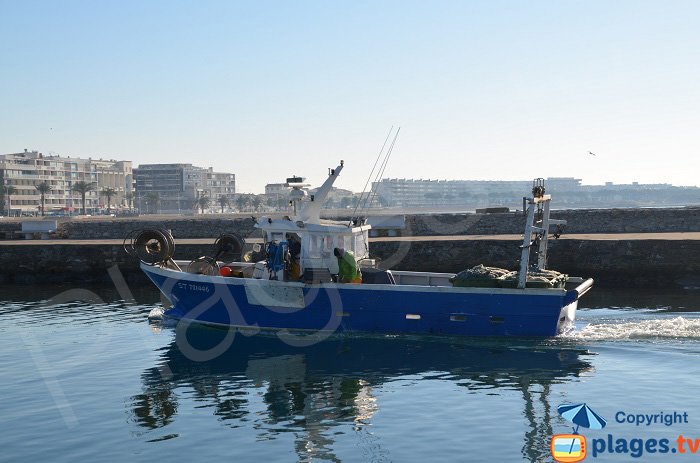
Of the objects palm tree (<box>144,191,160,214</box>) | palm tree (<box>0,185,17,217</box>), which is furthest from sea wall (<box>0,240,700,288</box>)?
palm tree (<box>144,191,160,214</box>)

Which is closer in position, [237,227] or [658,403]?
[658,403]

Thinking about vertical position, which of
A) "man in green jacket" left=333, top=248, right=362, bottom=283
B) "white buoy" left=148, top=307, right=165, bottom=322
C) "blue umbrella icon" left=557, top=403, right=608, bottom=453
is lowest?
"blue umbrella icon" left=557, top=403, right=608, bottom=453

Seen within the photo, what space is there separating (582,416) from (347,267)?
7.44 m

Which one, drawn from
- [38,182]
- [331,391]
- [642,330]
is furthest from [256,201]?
[331,391]

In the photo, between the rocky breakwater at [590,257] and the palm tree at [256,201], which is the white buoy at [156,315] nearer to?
the rocky breakwater at [590,257]

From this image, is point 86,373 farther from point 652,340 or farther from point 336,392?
point 652,340

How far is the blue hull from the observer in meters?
18.2

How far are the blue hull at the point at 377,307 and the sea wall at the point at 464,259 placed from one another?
1100cm

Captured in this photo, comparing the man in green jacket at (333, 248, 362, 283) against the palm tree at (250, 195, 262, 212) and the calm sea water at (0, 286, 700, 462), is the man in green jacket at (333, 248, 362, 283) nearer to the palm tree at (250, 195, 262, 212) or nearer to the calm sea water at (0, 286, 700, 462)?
the calm sea water at (0, 286, 700, 462)

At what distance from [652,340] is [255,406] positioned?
29.9 ft

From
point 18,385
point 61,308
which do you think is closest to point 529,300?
point 18,385

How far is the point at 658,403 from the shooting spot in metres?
13.5

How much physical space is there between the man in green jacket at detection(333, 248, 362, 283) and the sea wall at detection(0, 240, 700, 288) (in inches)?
495

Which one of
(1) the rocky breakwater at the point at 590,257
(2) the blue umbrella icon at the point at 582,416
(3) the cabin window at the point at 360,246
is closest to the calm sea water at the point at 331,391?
(2) the blue umbrella icon at the point at 582,416
